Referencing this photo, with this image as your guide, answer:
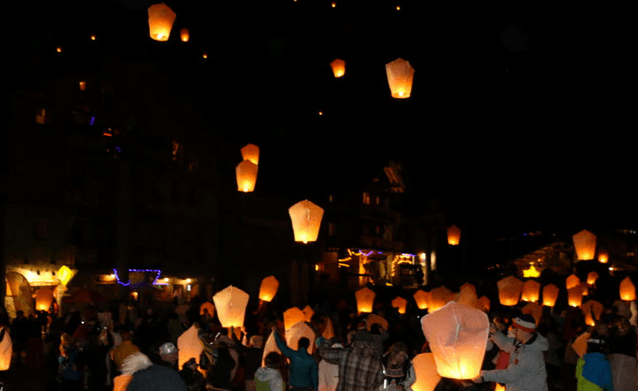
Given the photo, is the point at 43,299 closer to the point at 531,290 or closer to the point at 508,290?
the point at 508,290

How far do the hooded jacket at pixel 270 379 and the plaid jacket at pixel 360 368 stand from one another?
0.75m

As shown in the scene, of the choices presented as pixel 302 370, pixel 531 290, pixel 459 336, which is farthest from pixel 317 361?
pixel 531 290

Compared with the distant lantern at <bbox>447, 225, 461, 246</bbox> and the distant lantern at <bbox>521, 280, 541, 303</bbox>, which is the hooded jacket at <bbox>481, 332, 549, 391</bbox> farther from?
the distant lantern at <bbox>447, 225, 461, 246</bbox>

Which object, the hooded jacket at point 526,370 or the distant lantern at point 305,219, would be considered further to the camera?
the distant lantern at point 305,219

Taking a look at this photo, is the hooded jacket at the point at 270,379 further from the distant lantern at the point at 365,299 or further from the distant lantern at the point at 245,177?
the distant lantern at the point at 365,299

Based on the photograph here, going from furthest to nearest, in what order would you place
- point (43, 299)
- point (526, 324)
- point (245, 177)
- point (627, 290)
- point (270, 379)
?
1. point (627, 290)
2. point (43, 299)
3. point (245, 177)
4. point (270, 379)
5. point (526, 324)

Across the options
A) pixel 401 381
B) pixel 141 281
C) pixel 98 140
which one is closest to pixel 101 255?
pixel 141 281

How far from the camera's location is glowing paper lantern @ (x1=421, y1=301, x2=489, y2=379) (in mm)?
5906

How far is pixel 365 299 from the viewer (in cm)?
2222

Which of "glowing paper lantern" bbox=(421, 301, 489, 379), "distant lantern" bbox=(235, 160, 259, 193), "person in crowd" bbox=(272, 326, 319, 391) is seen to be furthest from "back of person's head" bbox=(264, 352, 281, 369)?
"distant lantern" bbox=(235, 160, 259, 193)

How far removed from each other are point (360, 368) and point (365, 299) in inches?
567

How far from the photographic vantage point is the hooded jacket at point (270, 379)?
8.34 m

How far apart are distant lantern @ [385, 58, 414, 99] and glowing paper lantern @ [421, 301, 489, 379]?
918 centimetres

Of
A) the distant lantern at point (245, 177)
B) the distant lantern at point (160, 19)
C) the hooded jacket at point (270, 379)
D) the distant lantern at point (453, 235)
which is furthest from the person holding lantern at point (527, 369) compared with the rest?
the distant lantern at point (453, 235)
